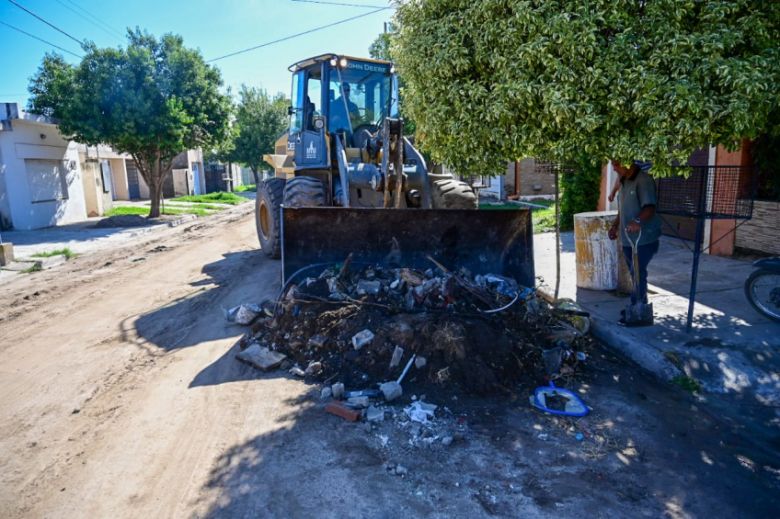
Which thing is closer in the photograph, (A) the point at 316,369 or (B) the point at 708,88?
(B) the point at 708,88

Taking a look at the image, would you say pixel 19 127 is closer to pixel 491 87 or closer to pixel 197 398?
pixel 197 398

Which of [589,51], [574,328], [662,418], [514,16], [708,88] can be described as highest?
[514,16]

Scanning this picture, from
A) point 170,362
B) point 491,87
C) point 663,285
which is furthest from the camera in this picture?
point 663,285

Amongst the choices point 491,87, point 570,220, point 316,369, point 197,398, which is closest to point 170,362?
point 197,398

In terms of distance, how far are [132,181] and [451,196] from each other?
2722 centimetres

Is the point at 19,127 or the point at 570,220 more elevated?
the point at 19,127

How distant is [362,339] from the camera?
477 cm

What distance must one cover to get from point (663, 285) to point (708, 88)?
3.94 m

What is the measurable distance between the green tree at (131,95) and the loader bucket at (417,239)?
13.0 metres

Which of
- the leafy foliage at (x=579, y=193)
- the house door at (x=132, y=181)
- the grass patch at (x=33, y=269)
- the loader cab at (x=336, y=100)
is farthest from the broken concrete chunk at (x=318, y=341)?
the house door at (x=132, y=181)

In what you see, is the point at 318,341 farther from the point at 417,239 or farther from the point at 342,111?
the point at 342,111

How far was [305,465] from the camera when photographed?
131 inches

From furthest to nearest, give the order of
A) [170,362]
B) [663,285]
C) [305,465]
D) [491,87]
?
[663,285] < [170,362] < [491,87] < [305,465]

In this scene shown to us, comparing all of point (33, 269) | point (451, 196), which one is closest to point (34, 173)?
point (33, 269)
